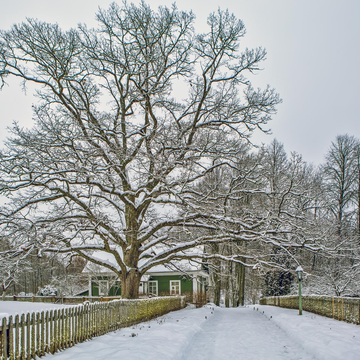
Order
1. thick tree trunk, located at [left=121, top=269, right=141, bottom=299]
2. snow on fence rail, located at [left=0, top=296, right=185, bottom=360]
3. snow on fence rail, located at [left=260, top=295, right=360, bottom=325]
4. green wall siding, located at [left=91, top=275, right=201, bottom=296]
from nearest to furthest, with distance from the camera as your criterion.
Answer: snow on fence rail, located at [left=0, top=296, right=185, bottom=360] → snow on fence rail, located at [left=260, top=295, right=360, bottom=325] → thick tree trunk, located at [left=121, top=269, right=141, bottom=299] → green wall siding, located at [left=91, top=275, right=201, bottom=296]

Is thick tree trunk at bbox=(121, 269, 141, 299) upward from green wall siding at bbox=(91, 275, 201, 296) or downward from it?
upward

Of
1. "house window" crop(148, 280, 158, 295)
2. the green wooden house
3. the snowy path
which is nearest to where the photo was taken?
the snowy path

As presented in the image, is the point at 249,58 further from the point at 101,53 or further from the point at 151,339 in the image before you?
the point at 151,339

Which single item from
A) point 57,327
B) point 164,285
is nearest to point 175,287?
point 164,285

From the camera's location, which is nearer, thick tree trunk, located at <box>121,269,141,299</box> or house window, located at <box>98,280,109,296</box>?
thick tree trunk, located at <box>121,269,141,299</box>

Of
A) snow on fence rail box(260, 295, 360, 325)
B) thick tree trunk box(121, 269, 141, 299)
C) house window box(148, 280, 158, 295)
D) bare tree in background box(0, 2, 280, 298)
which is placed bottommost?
house window box(148, 280, 158, 295)

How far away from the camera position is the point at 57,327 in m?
7.34

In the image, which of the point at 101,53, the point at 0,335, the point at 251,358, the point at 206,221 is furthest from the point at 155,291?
the point at 0,335

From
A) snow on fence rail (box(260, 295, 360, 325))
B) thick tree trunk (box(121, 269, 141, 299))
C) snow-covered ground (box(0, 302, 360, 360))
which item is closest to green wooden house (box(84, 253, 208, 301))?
snow on fence rail (box(260, 295, 360, 325))

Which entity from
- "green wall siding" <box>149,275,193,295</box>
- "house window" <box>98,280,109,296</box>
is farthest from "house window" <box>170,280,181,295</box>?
"house window" <box>98,280,109,296</box>

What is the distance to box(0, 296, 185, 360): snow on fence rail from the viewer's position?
5.87 metres

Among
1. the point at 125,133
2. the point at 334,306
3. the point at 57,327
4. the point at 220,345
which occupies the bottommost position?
the point at 334,306

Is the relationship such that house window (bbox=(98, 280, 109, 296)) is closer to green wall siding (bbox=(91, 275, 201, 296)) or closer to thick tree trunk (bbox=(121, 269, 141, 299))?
green wall siding (bbox=(91, 275, 201, 296))

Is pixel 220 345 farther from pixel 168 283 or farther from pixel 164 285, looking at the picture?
pixel 164 285
